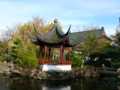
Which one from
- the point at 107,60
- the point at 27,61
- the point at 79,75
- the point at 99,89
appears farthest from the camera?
the point at 107,60

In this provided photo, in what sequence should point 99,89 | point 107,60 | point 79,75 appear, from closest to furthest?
point 99,89 → point 79,75 → point 107,60

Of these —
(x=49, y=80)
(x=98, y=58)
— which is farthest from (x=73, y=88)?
(x=98, y=58)

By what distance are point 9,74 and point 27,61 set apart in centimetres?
313

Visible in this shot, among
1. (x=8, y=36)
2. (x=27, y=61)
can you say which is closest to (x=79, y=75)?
(x=27, y=61)

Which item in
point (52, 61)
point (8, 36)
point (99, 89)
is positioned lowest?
point (99, 89)

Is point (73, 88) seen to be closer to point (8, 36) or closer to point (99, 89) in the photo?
point (99, 89)

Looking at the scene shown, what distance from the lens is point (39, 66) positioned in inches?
1630

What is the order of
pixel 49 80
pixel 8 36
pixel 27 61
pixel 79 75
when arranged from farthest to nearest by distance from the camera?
pixel 8 36
pixel 27 61
pixel 79 75
pixel 49 80

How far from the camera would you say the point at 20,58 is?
44.2 metres

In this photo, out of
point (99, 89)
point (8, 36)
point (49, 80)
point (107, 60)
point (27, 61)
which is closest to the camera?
point (99, 89)

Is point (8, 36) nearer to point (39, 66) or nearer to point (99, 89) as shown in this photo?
point (39, 66)

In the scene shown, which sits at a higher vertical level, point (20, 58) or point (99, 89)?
point (20, 58)

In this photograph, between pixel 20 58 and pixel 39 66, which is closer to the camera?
pixel 39 66

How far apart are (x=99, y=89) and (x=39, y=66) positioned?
14385 mm
